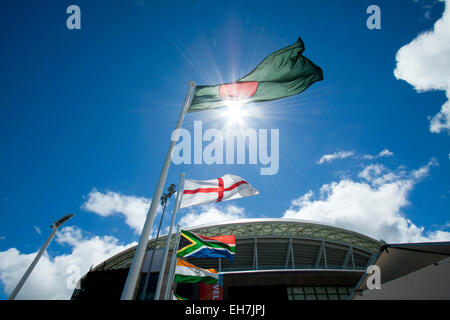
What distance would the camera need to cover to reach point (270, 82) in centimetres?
708

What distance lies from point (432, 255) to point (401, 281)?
1.06m

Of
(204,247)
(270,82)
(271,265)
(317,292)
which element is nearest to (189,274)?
(204,247)

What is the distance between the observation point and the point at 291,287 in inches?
959

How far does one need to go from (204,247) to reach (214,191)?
11.3 feet

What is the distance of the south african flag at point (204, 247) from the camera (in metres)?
10.9

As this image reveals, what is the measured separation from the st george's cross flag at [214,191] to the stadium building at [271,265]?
40.5 ft

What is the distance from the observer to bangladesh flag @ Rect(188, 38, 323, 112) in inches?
272

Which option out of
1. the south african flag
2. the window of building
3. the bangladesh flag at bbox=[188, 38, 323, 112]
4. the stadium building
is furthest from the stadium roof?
the bangladesh flag at bbox=[188, 38, 323, 112]

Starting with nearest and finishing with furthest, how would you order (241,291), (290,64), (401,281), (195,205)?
(401,281), (290,64), (195,205), (241,291)

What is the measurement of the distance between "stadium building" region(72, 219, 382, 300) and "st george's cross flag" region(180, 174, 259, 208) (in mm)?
12334

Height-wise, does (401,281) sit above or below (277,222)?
below

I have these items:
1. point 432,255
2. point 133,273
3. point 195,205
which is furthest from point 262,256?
point 133,273

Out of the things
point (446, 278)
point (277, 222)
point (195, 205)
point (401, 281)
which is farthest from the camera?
point (277, 222)
